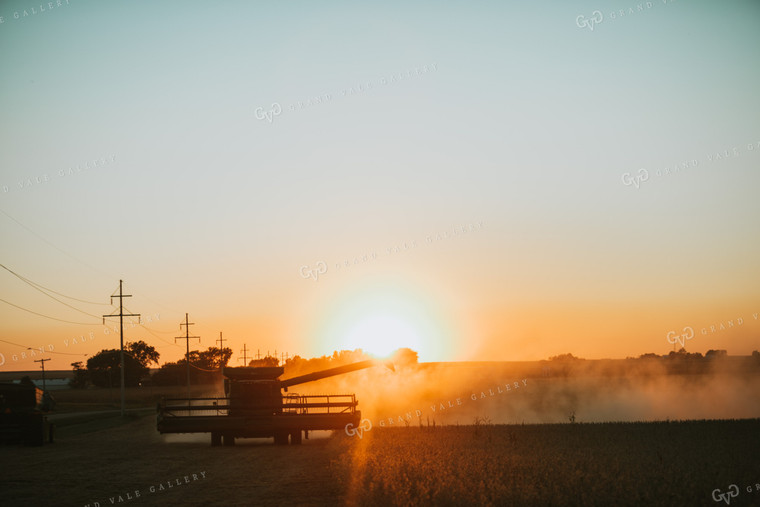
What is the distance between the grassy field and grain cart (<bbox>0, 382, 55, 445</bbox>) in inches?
28.2

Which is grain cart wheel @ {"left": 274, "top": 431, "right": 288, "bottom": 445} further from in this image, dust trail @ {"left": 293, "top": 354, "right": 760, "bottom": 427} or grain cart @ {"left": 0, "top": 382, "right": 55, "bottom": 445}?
grain cart @ {"left": 0, "top": 382, "right": 55, "bottom": 445}

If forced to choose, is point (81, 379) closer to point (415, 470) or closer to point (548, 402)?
point (548, 402)

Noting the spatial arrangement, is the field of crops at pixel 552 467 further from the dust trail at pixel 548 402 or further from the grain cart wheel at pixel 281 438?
the dust trail at pixel 548 402

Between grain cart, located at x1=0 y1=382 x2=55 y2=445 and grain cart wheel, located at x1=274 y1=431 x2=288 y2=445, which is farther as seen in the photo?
grain cart wheel, located at x1=274 y1=431 x2=288 y2=445

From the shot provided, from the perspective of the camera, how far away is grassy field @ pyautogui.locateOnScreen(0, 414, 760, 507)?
1480cm

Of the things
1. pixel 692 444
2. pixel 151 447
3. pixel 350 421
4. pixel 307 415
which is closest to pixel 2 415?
pixel 151 447

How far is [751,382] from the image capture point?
107062 millimetres

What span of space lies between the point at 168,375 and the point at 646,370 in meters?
115

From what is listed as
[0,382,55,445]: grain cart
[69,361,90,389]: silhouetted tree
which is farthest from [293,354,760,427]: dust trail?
[69,361,90,389]: silhouetted tree

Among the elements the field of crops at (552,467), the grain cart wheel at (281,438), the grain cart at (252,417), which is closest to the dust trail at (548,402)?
the grain cart at (252,417)

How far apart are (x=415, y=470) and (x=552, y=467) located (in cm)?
376

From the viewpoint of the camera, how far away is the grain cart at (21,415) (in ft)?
105

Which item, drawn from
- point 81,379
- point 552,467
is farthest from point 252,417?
point 81,379

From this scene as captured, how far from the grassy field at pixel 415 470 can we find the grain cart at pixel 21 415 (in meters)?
0.72
